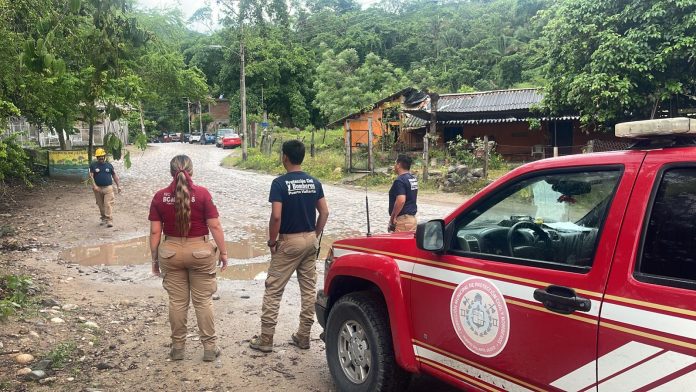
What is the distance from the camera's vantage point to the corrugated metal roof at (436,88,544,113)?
25797 millimetres

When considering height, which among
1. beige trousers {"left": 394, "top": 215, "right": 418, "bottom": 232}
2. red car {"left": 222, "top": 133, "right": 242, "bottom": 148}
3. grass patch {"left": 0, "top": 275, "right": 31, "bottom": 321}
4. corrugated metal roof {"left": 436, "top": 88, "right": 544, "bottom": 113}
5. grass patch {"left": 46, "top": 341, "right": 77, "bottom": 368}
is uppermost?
corrugated metal roof {"left": 436, "top": 88, "right": 544, "bottom": 113}

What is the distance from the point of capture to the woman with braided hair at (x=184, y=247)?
14.6 feet

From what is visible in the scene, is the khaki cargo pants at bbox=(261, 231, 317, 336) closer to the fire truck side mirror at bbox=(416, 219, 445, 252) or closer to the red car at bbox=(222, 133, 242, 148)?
the fire truck side mirror at bbox=(416, 219, 445, 252)

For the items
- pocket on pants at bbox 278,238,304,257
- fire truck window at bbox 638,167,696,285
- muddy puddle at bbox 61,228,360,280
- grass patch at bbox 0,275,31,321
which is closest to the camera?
fire truck window at bbox 638,167,696,285

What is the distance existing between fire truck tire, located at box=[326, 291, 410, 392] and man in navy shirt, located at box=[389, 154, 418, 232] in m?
2.77

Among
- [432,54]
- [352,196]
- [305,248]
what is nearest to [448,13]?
[432,54]

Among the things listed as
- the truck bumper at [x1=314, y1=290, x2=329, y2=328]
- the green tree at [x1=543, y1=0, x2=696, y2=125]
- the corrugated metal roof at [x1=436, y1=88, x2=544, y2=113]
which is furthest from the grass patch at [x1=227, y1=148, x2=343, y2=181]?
the truck bumper at [x1=314, y1=290, x2=329, y2=328]

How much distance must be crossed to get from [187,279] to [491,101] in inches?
974

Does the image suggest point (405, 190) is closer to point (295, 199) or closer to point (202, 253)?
point (295, 199)

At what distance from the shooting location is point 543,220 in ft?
9.93

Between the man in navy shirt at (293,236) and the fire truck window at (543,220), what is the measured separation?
1927 mm

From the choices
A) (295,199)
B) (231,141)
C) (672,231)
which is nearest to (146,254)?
(295,199)

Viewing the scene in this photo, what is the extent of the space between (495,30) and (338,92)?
24106mm

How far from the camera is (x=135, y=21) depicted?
3.58 metres
